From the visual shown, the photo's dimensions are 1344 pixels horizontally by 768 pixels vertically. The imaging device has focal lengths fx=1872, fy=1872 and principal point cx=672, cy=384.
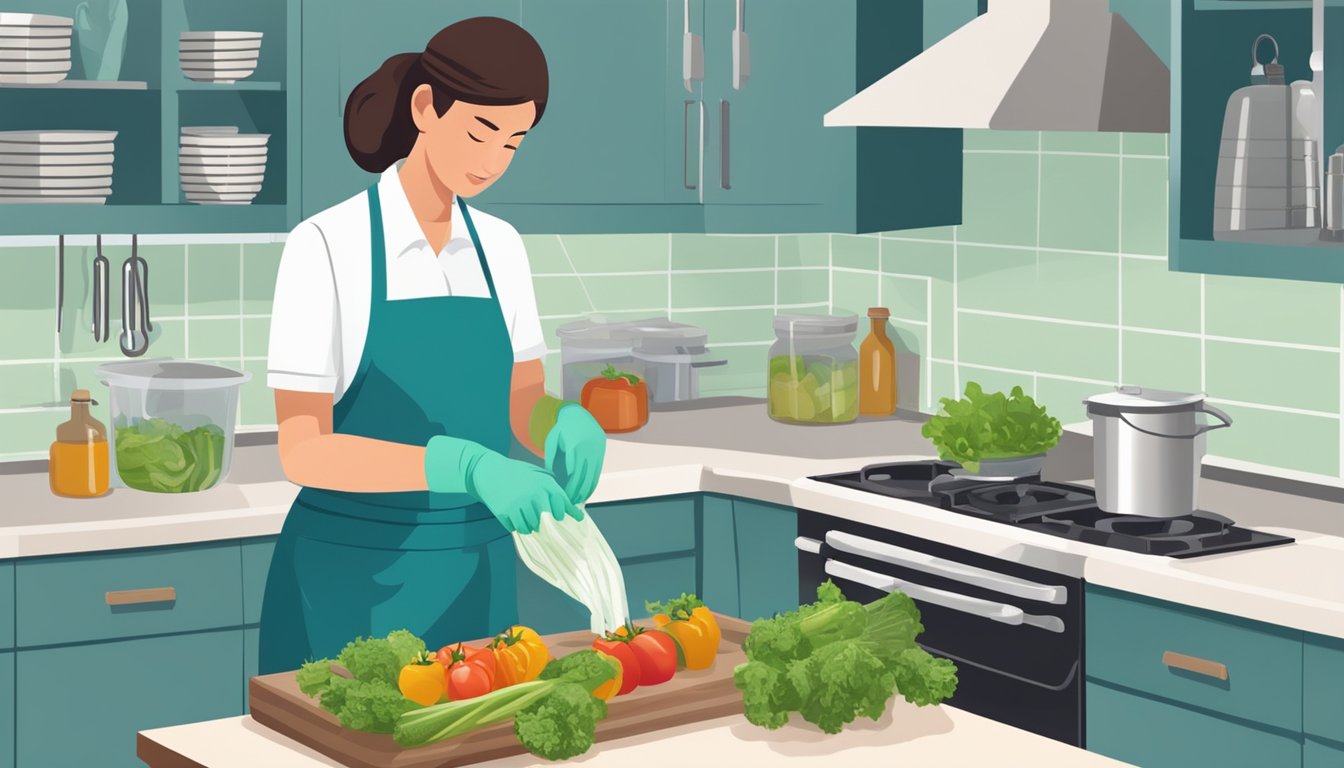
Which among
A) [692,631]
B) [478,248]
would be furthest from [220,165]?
[692,631]

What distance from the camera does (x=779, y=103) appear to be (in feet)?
13.8

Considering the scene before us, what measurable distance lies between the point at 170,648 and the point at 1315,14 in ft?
7.57

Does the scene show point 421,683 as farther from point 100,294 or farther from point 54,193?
point 100,294

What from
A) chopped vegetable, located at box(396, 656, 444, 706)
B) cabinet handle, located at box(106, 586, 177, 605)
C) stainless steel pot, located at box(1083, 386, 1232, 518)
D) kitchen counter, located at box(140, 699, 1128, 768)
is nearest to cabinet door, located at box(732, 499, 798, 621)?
stainless steel pot, located at box(1083, 386, 1232, 518)

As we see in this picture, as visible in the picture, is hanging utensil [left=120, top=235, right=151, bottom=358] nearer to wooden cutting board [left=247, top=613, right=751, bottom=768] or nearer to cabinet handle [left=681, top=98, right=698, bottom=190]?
cabinet handle [left=681, top=98, right=698, bottom=190]

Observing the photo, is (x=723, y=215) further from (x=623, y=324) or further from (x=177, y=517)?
(x=177, y=517)

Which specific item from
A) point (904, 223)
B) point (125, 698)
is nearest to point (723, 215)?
point (904, 223)

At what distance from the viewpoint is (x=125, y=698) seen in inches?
130

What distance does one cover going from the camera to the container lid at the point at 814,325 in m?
4.37

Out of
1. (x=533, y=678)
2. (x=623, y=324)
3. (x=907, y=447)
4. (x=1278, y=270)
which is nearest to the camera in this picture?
(x=533, y=678)

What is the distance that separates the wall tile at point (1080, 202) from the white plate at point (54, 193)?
201 cm

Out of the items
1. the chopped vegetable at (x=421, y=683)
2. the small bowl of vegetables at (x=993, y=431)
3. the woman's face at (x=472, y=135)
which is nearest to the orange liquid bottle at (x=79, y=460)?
the woman's face at (x=472, y=135)

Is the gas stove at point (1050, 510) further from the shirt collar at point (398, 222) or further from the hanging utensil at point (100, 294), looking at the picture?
the hanging utensil at point (100, 294)

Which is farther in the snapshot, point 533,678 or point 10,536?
point 10,536
